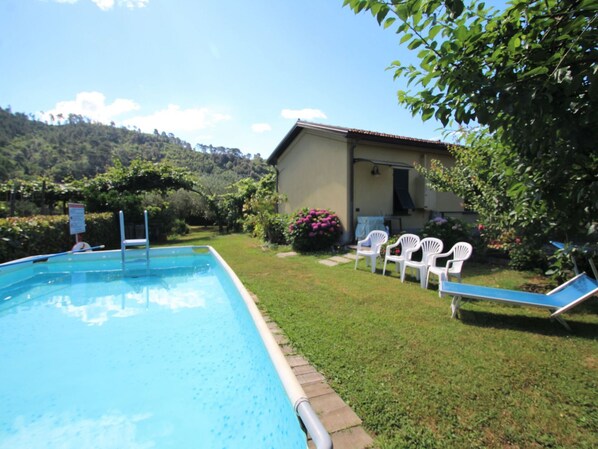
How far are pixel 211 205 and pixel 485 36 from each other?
79.8ft

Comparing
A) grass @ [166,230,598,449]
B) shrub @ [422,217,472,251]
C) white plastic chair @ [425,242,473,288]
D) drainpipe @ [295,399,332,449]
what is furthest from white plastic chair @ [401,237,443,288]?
drainpipe @ [295,399,332,449]

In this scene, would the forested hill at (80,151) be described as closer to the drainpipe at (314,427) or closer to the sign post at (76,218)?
the sign post at (76,218)

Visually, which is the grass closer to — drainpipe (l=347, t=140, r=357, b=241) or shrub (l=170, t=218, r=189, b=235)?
drainpipe (l=347, t=140, r=357, b=241)

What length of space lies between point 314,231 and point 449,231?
15.7ft

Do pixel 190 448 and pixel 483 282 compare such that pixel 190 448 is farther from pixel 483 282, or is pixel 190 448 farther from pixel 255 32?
pixel 255 32

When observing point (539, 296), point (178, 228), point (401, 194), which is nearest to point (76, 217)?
point (178, 228)

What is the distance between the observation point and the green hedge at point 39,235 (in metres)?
9.39

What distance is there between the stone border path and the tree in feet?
8.13

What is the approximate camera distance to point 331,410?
2676mm

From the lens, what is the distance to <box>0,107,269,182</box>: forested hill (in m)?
49.6

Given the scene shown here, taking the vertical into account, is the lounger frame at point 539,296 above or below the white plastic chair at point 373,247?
below

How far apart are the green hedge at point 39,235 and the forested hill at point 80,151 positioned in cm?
3669

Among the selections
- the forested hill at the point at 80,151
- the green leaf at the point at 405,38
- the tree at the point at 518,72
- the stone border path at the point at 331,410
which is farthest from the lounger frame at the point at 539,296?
the forested hill at the point at 80,151

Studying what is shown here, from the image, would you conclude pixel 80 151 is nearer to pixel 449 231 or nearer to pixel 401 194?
pixel 401 194
